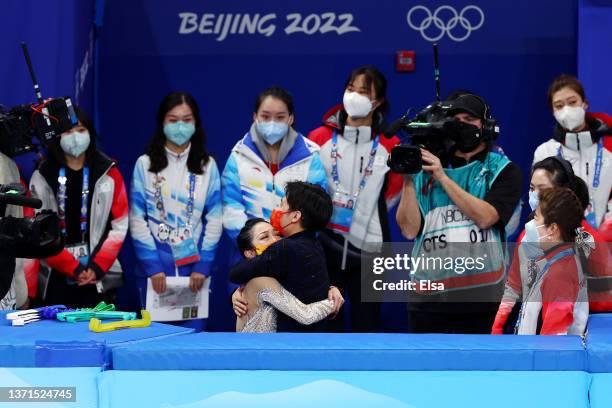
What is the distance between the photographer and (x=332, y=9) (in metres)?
7.73

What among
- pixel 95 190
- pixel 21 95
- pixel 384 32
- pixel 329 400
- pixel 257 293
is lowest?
pixel 329 400

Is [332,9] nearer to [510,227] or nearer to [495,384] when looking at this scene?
[510,227]

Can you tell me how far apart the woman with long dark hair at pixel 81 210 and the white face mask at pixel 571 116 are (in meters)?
2.38

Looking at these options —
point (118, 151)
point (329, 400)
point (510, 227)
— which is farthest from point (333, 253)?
point (329, 400)

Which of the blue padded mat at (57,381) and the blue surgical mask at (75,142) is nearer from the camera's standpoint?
the blue padded mat at (57,381)

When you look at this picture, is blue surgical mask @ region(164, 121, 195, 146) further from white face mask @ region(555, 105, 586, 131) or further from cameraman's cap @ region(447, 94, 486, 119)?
white face mask @ region(555, 105, 586, 131)

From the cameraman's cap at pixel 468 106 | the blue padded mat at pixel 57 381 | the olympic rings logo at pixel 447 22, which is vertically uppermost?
the olympic rings logo at pixel 447 22

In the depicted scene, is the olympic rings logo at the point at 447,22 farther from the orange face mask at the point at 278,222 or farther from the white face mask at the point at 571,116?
the orange face mask at the point at 278,222

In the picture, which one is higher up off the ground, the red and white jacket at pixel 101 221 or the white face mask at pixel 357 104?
the white face mask at pixel 357 104

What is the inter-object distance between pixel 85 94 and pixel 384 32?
195cm

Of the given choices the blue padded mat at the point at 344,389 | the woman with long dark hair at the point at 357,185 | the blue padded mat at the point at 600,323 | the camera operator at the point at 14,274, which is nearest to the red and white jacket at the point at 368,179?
the woman with long dark hair at the point at 357,185

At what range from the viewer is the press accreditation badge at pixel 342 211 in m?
6.34

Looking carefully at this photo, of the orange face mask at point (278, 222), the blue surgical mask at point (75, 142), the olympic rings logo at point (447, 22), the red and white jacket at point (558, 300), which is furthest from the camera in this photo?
the olympic rings logo at point (447, 22)

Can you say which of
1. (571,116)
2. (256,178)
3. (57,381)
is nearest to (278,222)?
(57,381)
